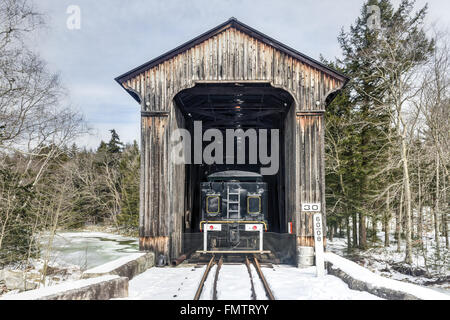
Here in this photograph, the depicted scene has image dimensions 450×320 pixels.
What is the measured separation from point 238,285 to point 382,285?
113 inches

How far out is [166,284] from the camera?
7.47 metres

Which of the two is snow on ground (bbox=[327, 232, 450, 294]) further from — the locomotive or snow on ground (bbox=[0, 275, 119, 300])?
snow on ground (bbox=[0, 275, 119, 300])

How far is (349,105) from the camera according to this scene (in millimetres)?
20078

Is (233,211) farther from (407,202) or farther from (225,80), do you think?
(407,202)

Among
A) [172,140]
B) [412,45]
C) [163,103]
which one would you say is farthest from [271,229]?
[412,45]

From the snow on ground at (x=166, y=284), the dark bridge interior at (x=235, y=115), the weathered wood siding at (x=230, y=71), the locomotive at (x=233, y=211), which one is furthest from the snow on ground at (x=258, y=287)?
the dark bridge interior at (x=235, y=115)

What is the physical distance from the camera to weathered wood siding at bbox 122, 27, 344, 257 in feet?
32.6

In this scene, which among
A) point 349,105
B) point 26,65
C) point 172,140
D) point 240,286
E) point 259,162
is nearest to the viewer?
point 240,286

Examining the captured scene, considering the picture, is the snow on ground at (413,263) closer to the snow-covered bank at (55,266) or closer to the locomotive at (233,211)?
the locomotive at (233,211)

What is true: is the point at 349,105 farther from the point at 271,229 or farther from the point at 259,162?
the point at 271,229

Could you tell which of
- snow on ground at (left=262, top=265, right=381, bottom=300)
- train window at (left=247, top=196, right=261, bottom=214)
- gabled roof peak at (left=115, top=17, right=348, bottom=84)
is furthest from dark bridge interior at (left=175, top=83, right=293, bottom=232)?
snow on ground at (left=262, top=265, right=381, bottom=300)

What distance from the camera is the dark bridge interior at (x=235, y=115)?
11.4 meters

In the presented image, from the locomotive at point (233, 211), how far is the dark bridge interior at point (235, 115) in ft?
5.74
